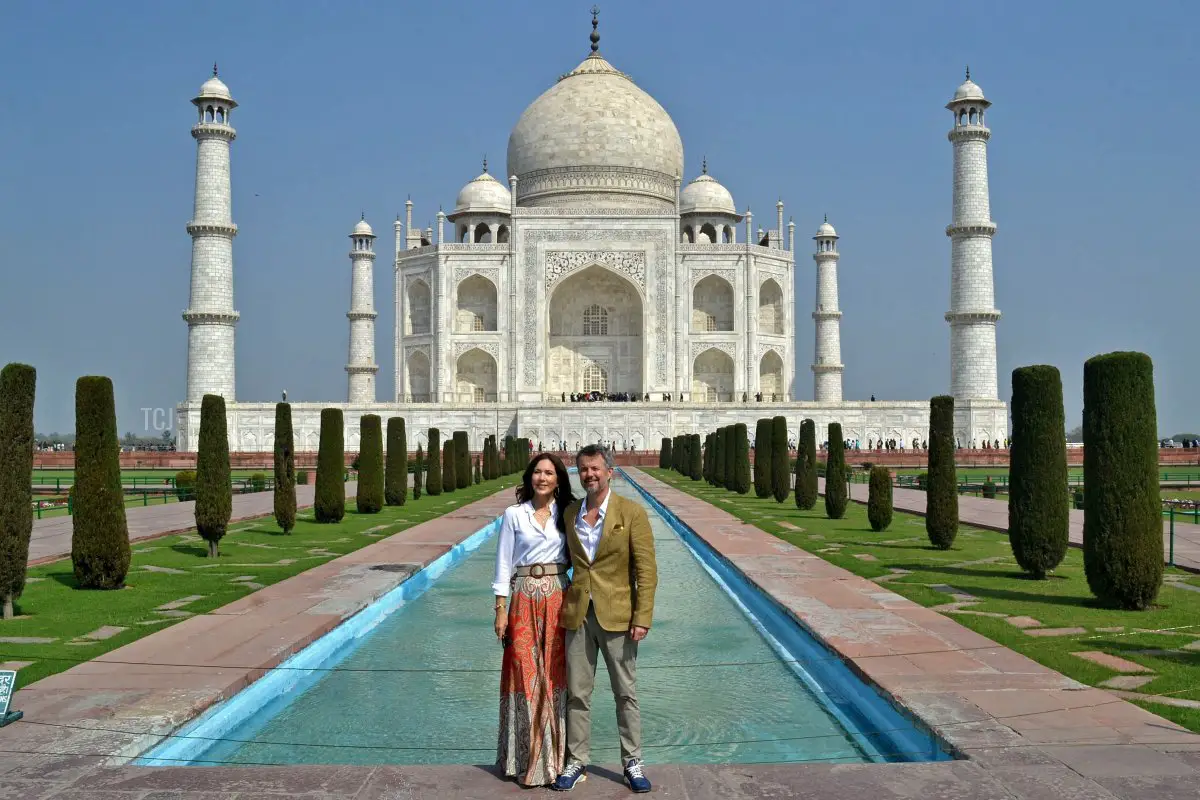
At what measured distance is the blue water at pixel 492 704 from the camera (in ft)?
11.8

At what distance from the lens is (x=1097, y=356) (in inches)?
239

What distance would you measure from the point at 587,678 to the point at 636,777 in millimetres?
274

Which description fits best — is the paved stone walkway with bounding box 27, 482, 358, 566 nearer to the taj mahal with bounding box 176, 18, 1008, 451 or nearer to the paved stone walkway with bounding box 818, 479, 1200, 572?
the paved stone walkway with bounding box 818, 479, 1200, 572

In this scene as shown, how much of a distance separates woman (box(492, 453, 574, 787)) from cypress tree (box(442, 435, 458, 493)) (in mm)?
14261

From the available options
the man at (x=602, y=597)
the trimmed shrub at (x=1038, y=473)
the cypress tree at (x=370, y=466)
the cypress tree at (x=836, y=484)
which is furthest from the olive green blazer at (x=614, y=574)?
the cypress tree at (x=370, y=466)

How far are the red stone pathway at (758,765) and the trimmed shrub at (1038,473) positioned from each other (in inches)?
67.7

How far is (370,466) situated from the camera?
40.0 feet

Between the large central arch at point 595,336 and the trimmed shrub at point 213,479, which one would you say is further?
the large central arch at point 595,336

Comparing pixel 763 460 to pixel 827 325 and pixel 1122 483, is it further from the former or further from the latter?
pixel 827 325

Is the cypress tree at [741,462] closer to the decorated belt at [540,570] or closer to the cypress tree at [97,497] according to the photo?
the cypress tree at [97,497]

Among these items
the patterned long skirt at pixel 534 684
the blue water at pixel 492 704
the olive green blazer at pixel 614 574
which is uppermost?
the olive green blazer at pixel 614 574

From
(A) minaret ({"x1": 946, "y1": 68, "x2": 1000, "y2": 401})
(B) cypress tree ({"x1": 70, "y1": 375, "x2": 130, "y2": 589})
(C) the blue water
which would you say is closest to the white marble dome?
(A) minaret ({"x1": 946, "y1": 68, "x2": 1000, "y2": 401})

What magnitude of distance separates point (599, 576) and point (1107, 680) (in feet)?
6.63

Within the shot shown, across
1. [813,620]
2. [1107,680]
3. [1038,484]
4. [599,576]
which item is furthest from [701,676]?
[1038,484]
